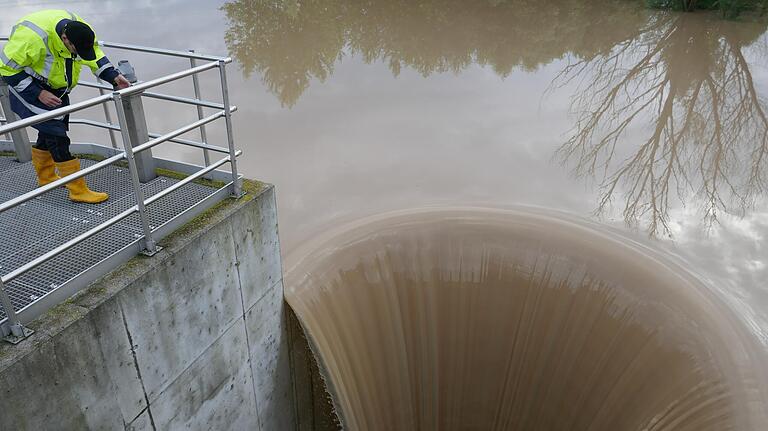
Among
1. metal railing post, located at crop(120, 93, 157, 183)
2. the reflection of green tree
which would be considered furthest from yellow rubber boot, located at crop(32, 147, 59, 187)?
the reflection of green tree

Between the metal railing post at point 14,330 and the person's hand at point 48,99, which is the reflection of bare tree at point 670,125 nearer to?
the person's hand at point 48,99

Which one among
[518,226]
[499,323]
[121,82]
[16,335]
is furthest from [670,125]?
[16,335]

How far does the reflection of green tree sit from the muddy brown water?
25 cm

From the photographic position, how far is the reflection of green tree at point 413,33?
14422mm

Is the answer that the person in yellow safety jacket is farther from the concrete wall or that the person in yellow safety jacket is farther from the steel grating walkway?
the concrete wall

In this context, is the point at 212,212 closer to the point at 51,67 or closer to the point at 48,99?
the point at 48,99

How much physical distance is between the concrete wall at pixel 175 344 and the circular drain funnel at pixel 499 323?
73cm

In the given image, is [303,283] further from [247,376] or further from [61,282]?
[61,282]

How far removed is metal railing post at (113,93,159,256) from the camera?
10.2 feet

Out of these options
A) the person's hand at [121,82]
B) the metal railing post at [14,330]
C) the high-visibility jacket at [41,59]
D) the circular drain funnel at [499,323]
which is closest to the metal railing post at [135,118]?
the person's hand at [121,82]

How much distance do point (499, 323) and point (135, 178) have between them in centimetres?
472

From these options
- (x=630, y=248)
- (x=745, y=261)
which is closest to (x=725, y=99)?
(x=745, y=261)

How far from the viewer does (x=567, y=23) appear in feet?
59.0

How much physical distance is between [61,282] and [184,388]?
1.36 metres
